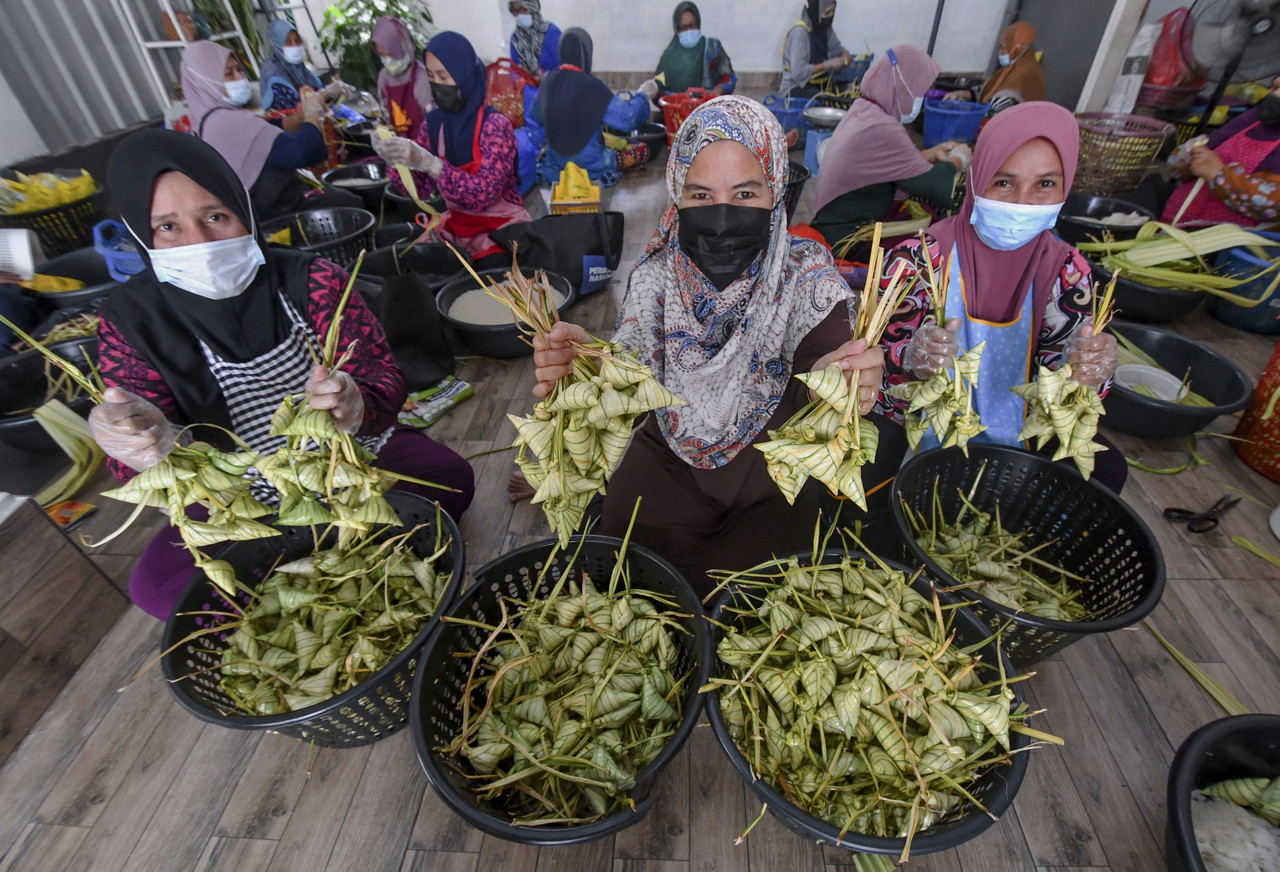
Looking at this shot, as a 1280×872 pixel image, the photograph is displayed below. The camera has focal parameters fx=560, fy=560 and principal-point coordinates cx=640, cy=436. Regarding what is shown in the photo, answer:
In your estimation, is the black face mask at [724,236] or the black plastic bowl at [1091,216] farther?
the black plastic bowl at [1091,216]

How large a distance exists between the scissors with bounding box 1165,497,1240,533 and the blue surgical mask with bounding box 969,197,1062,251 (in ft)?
3.17

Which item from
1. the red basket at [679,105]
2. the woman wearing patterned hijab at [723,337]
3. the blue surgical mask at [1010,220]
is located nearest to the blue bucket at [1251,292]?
the blue surgical mask at [1010,220]

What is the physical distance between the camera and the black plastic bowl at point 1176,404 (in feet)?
5.54

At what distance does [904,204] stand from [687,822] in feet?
10.1

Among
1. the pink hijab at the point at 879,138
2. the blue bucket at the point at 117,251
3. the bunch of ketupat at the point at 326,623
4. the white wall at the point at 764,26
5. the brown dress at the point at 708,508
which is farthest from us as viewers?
the white wall at the point at 764,26

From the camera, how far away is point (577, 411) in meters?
0.86

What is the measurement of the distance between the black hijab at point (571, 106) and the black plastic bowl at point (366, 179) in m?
1.02

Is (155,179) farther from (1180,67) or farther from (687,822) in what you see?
(1180,67)

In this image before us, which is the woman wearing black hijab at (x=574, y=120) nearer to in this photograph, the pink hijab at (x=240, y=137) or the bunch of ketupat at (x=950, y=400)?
the pink hijab at (x=240, y=137)

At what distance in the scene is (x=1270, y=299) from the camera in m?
2.21

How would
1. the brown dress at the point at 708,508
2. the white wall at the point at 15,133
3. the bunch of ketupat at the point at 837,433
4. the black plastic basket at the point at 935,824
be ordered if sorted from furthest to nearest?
the white wall at the point at 15,133 < the brown dress at the point at 708,508 < the bunch of ketupat at the point at 837,433 < the black plastic basket at the point at 935,824

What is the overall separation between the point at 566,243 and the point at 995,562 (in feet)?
7.27

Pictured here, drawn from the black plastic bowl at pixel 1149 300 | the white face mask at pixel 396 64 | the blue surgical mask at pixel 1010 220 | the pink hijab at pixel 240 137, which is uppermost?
the white face mask at pixel 396 64

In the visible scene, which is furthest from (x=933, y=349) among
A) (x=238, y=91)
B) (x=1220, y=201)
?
(x=238, y=91)
